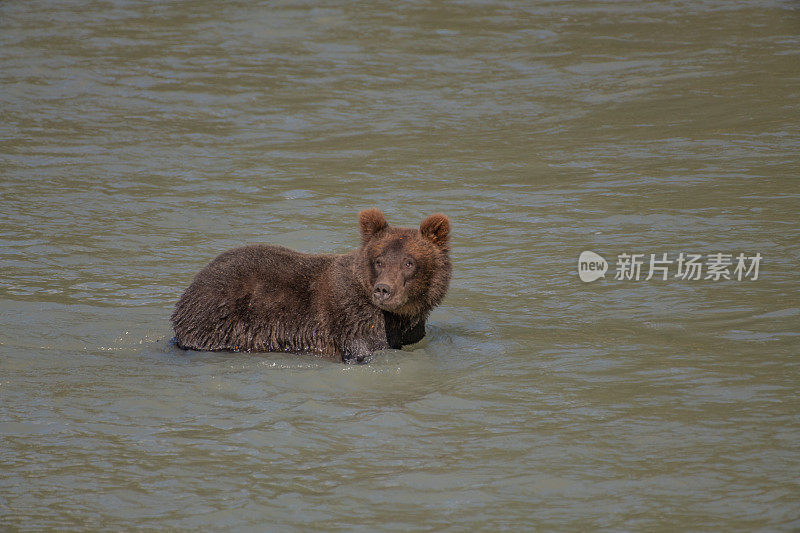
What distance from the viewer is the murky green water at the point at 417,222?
21.1ft

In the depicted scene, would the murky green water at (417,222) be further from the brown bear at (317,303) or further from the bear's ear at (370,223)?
the bear's ear at (370,223)

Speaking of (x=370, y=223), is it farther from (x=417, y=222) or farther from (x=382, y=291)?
(x=417, y=222)

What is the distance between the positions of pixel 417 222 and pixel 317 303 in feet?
11.0

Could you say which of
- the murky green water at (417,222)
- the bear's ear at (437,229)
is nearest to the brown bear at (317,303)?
the bear's ear at (437,229)

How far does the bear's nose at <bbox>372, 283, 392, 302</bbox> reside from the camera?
8.20m

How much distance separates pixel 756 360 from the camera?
325 inches

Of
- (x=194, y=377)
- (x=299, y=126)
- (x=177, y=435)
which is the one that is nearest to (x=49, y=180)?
(x=299, y=126)

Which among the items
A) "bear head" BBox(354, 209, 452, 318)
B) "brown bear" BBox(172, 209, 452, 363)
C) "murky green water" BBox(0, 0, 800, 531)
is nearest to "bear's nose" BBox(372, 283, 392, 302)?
"bear head" BBox(354, 209, 452, 318)

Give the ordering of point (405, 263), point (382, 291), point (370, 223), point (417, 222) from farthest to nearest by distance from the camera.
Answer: point (417, 222), point (370, 223), point (405, 263), point (382, 291)

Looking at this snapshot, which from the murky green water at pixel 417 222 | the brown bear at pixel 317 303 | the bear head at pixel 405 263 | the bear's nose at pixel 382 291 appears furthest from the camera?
the brown bear at pixel 317 303

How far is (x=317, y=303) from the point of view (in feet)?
28.9

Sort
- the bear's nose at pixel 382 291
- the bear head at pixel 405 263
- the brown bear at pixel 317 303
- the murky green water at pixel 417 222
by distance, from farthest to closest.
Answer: the brown bear at pixel 317 303, the bear head at pixel 405 263, the bear's nose at pixel 382 291, the murky green water at pixel 417 222

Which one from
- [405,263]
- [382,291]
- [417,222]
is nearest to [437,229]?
[405,263]

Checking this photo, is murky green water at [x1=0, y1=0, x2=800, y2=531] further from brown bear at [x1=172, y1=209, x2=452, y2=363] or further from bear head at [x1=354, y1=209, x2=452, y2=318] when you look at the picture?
bear head at [x1=354, y1=209, x2=452, y2=318]
